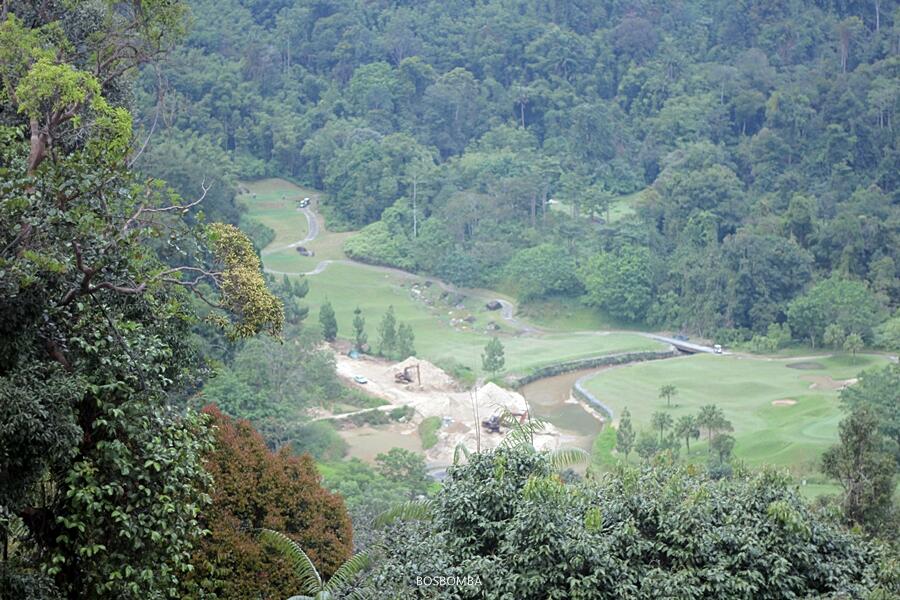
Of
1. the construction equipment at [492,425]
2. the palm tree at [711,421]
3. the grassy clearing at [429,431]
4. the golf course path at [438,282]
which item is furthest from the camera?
the golf course path at [438,282]

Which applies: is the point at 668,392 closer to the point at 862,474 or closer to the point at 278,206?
the point at 862,474

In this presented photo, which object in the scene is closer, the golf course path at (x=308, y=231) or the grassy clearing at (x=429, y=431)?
the grassy clearing at (x=429, y=431)

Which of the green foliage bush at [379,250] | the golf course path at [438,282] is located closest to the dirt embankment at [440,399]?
the golf course path at [438,282]

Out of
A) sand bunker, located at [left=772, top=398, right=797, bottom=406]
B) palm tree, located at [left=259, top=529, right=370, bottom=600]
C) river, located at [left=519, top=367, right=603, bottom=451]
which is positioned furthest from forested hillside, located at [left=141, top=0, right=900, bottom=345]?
palm tree, located at [left=259, top=529, right=370, bottom=600]

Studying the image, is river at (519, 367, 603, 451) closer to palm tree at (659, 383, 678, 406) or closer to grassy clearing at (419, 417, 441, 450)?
palm tree at (659, 383, 678, 406)

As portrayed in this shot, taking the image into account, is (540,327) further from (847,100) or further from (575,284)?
(847,100)

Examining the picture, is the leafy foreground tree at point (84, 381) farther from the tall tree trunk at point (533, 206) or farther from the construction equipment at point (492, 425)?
the tall tree trunk at point (533, 206)

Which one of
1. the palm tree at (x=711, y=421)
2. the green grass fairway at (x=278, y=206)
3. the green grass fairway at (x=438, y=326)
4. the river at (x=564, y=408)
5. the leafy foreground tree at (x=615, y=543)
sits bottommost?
the river at (x=564, y=408)

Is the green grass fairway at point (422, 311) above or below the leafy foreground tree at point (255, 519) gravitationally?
below
